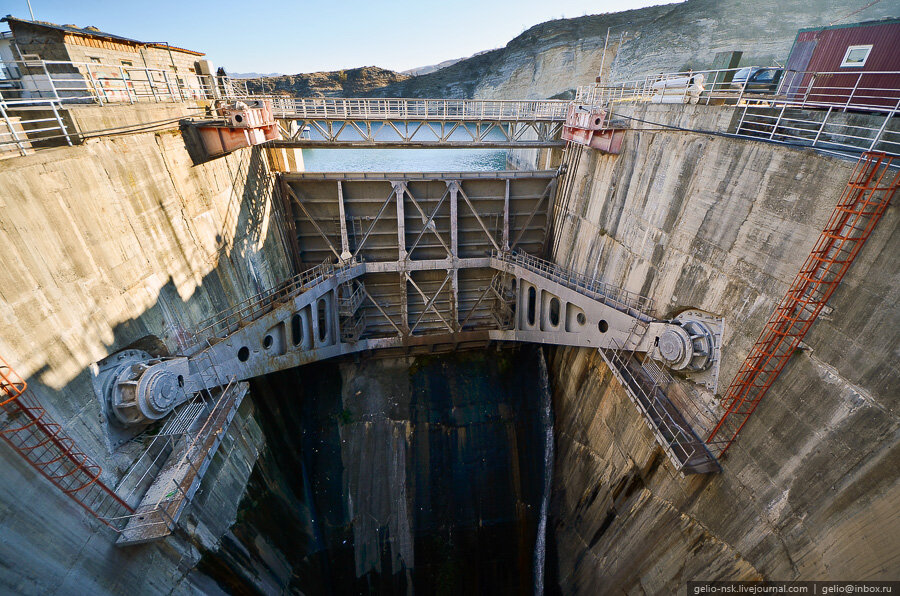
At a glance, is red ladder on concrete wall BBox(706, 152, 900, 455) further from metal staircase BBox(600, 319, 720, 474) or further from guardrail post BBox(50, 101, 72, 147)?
guardrail post BBox(50, 101, 72, 147)

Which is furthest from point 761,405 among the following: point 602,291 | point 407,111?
point 407,111

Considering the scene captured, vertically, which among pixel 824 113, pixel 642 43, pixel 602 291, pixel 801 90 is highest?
pixel 642 43

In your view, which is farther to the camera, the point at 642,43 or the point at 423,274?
the point at 642,43

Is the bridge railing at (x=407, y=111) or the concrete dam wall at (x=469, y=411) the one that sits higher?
the bridge railing at (x=407, y=111)

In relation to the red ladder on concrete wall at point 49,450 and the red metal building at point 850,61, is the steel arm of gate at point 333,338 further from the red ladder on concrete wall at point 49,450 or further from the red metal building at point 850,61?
the red metal building at point 850,61

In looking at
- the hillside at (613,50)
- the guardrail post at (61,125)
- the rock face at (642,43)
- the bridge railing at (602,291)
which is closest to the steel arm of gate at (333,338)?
the bridge railing at (602,291)

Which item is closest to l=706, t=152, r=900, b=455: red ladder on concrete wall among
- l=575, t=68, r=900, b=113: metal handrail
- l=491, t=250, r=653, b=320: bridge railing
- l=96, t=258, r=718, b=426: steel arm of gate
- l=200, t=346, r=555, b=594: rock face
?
l=96, t=258, r=718, b=426: steel arm of gate

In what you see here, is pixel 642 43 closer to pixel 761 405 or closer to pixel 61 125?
pixel 761 405
